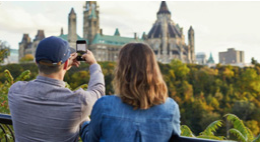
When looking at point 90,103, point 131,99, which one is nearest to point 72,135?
point 90,103

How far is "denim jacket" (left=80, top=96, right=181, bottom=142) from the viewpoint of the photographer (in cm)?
229

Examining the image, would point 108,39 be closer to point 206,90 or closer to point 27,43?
point 27,43

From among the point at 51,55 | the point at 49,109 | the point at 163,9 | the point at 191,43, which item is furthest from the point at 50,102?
the point at 163,9

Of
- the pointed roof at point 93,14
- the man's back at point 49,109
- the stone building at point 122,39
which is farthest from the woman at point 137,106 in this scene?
the pointed roof at point 93,14

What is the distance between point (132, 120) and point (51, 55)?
0.93m

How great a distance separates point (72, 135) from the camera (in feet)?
8.71

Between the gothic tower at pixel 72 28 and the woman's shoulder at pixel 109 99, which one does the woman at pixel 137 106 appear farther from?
the gothic tower at pixel 72 28

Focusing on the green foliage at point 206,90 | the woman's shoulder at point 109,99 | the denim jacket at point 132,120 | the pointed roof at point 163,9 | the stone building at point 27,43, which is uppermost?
the pointed roof at point 163,9

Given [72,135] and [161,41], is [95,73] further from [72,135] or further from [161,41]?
[161,41]

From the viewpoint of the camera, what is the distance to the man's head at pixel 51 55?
2.58 metres

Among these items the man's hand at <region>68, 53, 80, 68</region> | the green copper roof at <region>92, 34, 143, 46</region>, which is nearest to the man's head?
the man's hand at <region>68, 53, 80, 68</region>

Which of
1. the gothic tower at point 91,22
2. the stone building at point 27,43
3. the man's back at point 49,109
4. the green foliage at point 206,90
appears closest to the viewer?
the man's back at point 49,109

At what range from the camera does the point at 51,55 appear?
8.45 feet

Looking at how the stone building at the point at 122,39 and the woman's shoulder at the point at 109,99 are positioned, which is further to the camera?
the stone building at the point at 122,39
